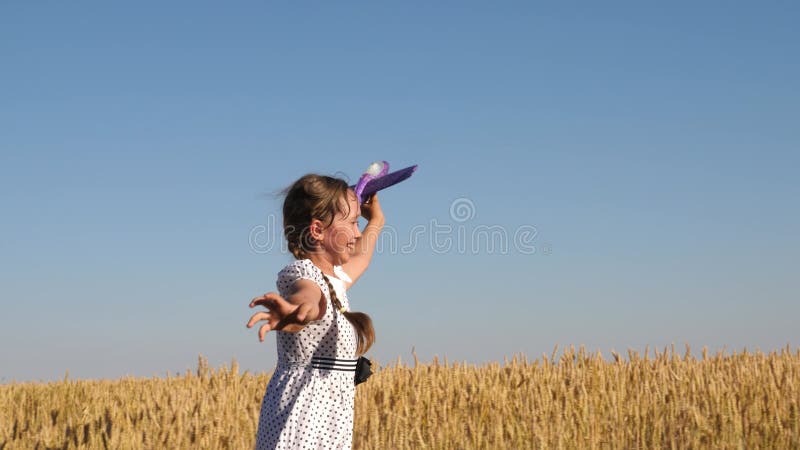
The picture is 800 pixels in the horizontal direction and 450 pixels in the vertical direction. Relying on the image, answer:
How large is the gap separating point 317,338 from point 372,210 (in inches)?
47.1

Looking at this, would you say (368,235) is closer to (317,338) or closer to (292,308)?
(317,338)

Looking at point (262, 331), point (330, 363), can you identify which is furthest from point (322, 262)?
point (262, 331)

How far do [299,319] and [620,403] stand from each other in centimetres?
371

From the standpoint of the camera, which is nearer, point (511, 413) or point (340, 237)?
point (340, 237)

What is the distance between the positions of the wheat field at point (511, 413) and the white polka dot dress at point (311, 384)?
1.38 meters

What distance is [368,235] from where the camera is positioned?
195 inches

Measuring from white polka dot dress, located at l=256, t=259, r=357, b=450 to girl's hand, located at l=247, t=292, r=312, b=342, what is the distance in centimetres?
52

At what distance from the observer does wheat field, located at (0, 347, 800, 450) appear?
5.58 metres

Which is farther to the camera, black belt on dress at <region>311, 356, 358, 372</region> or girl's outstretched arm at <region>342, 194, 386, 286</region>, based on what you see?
girl's outstretched arm at <region>342, 194, 386, 286</region>

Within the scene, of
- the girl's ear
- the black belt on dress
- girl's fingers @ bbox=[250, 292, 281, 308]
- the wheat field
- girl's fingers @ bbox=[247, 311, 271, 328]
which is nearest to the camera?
girl's fingers @ bbox=[247, 311, 271, 328]

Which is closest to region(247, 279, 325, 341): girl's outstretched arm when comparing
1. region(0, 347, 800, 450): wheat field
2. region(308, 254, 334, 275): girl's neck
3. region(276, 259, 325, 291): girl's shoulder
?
region(276, 259, 325, 291): girl's shoulder

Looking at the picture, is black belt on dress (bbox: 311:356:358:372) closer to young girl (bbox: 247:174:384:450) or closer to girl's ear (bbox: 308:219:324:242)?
young girl (bbox: 247:174:384:450)

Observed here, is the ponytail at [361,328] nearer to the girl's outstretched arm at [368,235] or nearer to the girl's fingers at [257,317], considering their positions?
the girl's outstretched arm at [368,235]

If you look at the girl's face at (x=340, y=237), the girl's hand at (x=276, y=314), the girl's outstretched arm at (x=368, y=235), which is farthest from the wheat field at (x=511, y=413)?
the girl's hand at (x=276, y=314)
